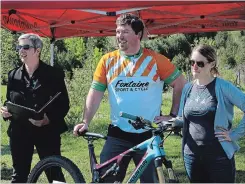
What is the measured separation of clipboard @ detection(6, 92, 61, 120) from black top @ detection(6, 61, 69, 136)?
52 millimetres

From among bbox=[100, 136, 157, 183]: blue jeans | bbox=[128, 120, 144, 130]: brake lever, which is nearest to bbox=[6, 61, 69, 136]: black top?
bbox=[100, 136, 157, 183]: blue jeans

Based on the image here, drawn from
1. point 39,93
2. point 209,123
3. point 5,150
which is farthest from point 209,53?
point 5,150

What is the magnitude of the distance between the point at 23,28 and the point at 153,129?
4.93 m

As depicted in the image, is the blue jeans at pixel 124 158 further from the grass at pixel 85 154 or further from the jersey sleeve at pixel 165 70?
the grass at pixel 85 154

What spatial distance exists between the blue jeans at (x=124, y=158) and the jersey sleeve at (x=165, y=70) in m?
0.56

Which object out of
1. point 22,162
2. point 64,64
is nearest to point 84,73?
point 22,162

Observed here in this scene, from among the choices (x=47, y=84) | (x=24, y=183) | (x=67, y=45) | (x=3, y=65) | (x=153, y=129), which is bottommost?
(x=24, y=183)

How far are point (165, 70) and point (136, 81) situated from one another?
237mm

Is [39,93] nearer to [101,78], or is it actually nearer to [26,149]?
[26,149]

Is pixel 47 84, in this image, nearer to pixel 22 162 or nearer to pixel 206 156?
pixel 22 162

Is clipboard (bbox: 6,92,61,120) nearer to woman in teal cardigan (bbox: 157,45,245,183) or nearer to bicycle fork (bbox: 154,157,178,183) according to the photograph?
woman in teal cardigan (bbox: 157,45,245,183)

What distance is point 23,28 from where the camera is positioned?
25.6ft

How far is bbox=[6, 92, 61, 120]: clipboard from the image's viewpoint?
4266 mm

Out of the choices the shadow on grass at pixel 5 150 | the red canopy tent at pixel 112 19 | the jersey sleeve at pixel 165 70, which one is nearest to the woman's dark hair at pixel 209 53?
the jersey sleeve at pixel 165 70
